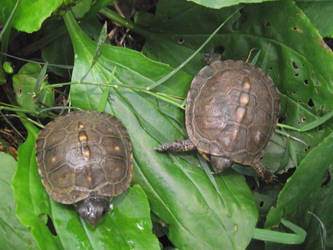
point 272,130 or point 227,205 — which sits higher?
point 272,130

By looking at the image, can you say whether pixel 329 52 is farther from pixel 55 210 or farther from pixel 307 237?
pixel 55 210

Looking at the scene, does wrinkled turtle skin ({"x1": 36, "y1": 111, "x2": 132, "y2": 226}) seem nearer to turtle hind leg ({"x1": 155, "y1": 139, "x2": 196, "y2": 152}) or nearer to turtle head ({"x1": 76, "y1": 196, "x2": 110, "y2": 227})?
turtle head ({"x1": 76, "y1": 196, "x2": 110, "y2": 227})

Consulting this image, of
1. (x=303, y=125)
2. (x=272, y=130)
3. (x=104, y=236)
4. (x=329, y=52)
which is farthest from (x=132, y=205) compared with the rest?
(x=329, y=52)

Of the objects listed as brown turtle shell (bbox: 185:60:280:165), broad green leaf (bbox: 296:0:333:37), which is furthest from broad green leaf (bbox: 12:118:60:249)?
broad green leaf (bbox: 296:0:333:37)

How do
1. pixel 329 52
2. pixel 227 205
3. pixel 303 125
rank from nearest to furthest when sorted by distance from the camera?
pixel 329 52
pixel 227 205
pixel 303 125

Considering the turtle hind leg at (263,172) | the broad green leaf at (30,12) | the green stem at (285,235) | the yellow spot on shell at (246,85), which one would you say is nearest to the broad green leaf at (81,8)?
the broad green leaf at (30,12)

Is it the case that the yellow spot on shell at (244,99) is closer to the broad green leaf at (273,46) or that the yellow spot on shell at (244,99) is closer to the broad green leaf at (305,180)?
the broad green leaf at (273,46)

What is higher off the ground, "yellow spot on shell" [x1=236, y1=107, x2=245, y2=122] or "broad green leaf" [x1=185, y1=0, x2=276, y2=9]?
"broad green leaf" [x1=185, y1=0, x2=276, y2=9]
